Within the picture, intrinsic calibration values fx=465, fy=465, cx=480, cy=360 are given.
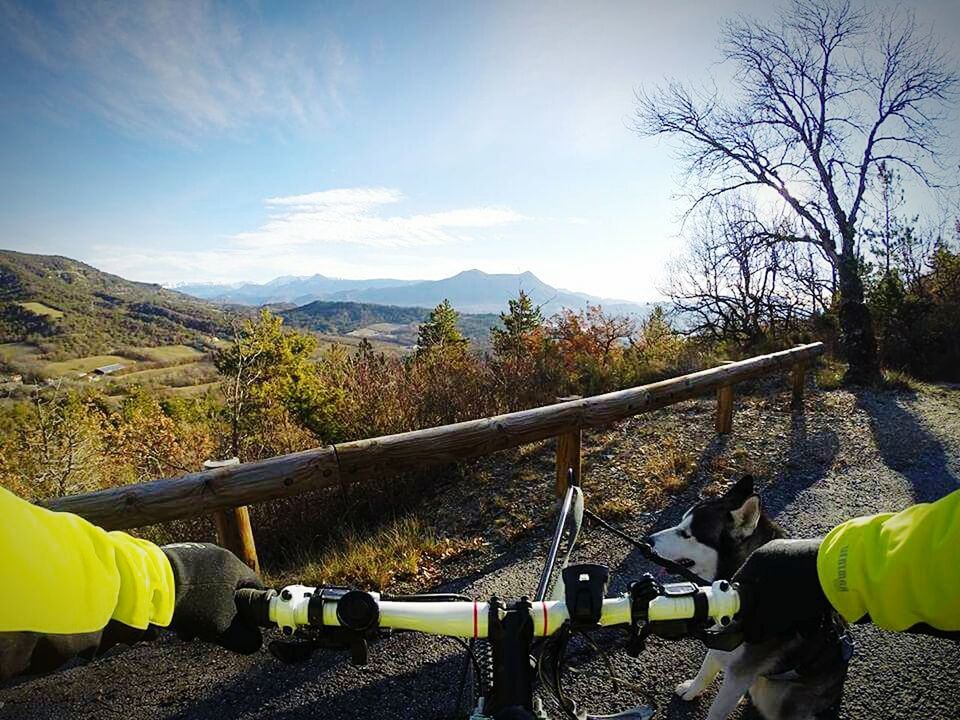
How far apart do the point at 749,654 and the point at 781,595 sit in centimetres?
132

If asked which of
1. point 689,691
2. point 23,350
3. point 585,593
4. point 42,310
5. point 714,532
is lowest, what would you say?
point 689,691

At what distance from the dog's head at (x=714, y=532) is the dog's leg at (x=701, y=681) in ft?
1.35

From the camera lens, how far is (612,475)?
5203 millimetres

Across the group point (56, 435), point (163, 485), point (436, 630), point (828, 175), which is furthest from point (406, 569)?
point (828, 175)

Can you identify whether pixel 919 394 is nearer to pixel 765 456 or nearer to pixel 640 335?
pixel 765 456

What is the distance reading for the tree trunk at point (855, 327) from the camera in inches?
368

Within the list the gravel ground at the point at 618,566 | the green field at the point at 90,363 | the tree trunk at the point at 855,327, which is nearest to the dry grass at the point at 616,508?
the gravel ground at the point at 618,566

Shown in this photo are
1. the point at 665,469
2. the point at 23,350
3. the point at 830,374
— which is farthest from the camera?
the point at 23,350

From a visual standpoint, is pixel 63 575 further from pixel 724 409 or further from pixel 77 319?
pixel 77 319

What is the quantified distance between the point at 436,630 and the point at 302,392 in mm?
17566

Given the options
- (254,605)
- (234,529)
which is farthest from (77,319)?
(254,605)

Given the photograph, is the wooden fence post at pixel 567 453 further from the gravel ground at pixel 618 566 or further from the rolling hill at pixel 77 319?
the rolling hill at pixel 77 319

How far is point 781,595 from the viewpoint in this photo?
46.3 inches

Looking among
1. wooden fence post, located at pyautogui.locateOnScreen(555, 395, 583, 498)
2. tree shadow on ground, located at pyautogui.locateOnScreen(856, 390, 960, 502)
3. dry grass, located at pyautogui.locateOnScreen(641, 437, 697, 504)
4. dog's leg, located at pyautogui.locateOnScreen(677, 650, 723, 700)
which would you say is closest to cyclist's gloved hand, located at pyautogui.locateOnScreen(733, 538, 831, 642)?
dog's leg, located at pyautogui.locateOnScreen(677, 650, 723, 700)
